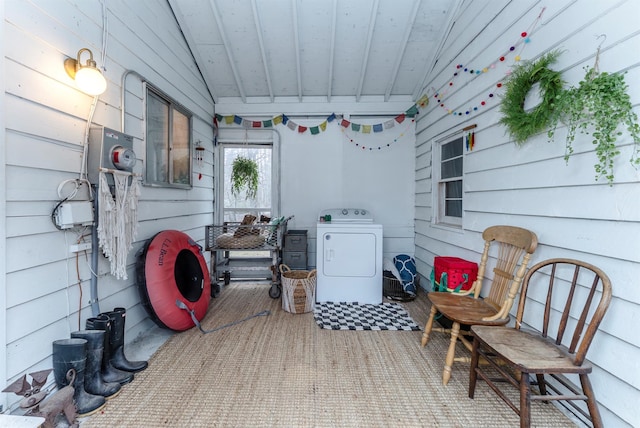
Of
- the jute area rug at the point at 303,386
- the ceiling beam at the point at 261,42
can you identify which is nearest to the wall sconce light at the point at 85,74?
the ceiling beam at the point at 261,42

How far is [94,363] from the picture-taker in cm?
163

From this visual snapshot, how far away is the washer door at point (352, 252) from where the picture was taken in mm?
3252

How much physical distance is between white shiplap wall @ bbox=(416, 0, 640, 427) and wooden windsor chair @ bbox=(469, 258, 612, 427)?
10 centimetres

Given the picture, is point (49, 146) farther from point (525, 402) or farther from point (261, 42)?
point (525, 402)

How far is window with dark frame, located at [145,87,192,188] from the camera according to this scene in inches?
102

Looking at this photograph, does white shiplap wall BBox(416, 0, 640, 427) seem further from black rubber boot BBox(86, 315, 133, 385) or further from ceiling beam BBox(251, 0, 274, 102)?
black rubber boot BBox(86, 315, 133, 385)

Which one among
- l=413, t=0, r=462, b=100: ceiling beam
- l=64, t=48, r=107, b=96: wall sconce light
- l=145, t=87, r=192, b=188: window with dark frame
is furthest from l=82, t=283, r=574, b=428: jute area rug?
l=413, t=0, r=462, b=100: ceiling beam

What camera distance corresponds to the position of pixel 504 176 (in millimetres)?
2160

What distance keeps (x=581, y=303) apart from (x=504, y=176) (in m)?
0.99

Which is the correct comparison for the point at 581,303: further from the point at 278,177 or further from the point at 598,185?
the point at 278,177

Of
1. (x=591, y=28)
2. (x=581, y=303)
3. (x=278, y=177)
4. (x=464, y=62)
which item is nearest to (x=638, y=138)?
(x=591, y=28)

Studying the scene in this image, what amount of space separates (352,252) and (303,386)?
1664 mm

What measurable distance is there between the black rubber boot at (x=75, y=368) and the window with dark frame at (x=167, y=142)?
4.53ft

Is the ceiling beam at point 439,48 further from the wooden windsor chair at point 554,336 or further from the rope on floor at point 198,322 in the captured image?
the rope on floor at point 198,322
